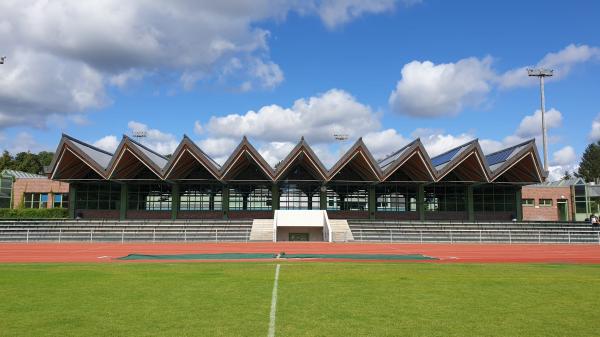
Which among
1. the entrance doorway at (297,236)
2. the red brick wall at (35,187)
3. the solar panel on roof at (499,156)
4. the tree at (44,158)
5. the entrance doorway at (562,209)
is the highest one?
the tree at (44,158)

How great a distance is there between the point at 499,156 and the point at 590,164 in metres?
102

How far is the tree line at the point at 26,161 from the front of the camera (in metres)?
84.4

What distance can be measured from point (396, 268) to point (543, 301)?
741 cm

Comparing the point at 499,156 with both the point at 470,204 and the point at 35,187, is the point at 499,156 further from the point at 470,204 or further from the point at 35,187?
the point at 35,187

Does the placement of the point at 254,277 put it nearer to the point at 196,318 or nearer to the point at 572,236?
the point at 196,318

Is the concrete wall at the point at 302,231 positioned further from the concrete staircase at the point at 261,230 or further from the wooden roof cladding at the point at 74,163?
the wooden roof cladding at the point at 74,163

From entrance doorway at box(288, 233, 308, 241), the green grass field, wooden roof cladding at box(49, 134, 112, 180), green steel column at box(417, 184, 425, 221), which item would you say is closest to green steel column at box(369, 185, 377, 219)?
green steel column at box(417, 184, 425, 221)

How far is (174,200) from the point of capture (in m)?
48.4

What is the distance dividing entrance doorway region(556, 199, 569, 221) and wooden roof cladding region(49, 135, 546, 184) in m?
18.3

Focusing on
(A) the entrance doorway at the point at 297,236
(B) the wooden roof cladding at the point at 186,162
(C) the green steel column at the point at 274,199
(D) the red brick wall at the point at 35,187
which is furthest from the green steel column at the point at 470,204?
(D) the red brick wall at the point at 35,187

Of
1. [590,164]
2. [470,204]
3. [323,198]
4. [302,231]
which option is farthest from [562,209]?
[590,164]

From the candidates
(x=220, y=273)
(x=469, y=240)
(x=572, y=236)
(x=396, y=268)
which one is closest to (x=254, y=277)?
(x=220, y=273)

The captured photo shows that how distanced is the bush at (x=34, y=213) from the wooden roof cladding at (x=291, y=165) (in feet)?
26.5

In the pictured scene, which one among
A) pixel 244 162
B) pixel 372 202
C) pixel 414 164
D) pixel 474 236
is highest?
pixel 244 162
